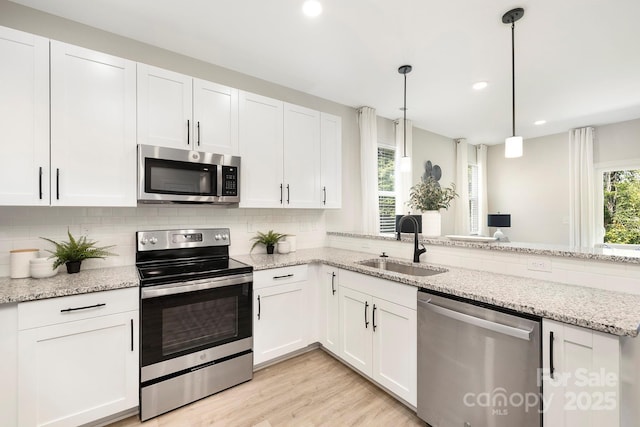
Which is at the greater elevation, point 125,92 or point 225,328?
point 125,92

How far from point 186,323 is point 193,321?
1.8 inches

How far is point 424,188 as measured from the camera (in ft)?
8.36

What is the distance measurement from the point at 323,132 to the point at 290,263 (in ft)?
5.07

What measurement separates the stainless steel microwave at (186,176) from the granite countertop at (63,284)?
0.58 metres

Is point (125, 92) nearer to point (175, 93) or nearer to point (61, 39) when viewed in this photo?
point (175, 93)

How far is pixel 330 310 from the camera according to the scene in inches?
101

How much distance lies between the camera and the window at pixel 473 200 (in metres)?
6.43

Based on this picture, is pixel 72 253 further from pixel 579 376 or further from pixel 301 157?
pixel 579 376

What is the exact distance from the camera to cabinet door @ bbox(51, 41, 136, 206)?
5.99 ft

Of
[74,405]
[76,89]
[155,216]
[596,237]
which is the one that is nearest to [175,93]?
[76,89]

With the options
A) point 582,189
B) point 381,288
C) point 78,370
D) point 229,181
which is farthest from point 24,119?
point 582,189

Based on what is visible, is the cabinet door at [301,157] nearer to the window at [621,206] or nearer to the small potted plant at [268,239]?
the small potted plant at [268,239]

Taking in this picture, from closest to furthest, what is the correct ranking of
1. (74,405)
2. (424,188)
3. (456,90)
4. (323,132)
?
(74,405) < (424,188) < (323,132) < (456,90)

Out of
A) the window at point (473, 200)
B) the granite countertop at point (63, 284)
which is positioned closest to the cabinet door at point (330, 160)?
the granite countertop at point (63, 284)
